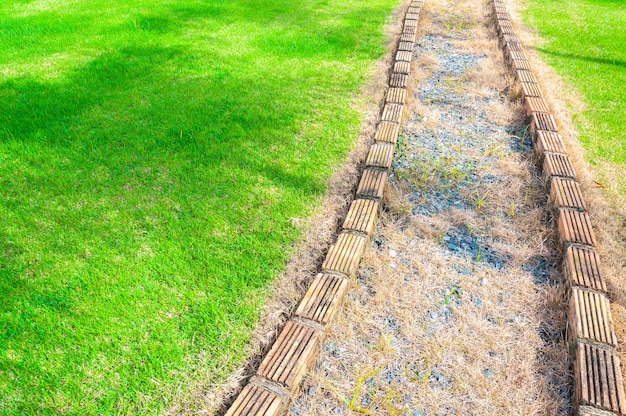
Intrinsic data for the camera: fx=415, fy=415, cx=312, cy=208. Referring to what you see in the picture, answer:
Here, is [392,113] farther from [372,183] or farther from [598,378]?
[598,378]

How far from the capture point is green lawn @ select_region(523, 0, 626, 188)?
3941 millimetres

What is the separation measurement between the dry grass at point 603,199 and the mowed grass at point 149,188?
6.57 feet

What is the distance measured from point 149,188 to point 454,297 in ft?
7.82

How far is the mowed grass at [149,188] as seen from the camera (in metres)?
2.21

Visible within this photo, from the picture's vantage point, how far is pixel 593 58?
547cm

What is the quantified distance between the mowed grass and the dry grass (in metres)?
2.00

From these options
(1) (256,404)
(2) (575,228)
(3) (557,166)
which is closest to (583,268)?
(2) (575,228)

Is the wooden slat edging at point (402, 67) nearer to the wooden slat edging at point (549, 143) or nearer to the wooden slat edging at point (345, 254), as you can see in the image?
the wooden slat edging at point (549, 143)

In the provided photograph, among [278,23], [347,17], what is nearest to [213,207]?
[278,23]

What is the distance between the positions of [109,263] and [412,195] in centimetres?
230

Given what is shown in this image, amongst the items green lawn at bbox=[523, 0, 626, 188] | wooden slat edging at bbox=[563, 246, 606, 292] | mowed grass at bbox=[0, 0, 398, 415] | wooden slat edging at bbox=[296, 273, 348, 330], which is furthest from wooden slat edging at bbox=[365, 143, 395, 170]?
green lawn at bbox=[523, 0, 626, 188]

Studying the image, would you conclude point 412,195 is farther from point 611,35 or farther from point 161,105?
point 611,35

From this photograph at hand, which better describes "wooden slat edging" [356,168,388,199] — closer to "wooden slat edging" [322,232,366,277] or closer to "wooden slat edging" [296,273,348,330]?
"wooden slat edging" [322,232,366,277]

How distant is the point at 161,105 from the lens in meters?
4.29
